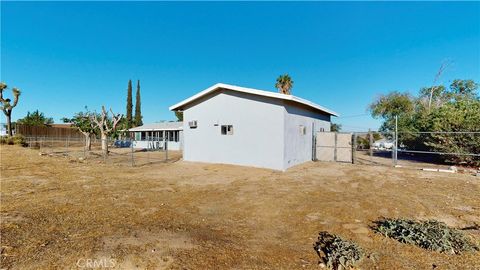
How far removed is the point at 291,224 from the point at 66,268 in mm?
3432

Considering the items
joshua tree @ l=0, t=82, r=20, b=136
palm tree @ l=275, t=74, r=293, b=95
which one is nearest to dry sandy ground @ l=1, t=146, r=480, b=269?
palm tree @ l=275, t=74, r=293, b=95

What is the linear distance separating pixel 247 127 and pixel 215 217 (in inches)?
274

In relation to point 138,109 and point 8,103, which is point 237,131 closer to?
point 8,103

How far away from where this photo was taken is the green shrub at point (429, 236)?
3.17 metres

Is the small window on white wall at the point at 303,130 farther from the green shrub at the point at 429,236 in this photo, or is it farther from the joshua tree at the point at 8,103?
the joshua tree at the point at 8,103

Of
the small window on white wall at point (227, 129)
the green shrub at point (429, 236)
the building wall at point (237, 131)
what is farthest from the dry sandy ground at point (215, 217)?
the small window on white wall at point (227, 129)

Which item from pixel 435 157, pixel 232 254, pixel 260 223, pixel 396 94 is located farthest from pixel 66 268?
pixel 396 94

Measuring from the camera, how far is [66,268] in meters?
2.71

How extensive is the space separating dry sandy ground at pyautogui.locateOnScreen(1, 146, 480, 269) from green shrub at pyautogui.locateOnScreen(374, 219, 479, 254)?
129 mm

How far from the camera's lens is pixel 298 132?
11.9m

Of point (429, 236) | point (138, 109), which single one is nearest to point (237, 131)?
point (429, 236)

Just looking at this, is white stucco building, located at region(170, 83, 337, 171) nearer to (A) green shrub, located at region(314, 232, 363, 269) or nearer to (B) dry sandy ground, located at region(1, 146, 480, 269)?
(B) dry sandy ground, located at region(1, 146, 480, 269)

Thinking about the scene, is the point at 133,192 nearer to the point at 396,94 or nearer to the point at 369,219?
the point at 369,219

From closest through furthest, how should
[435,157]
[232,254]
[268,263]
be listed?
[268,263] → [232,254] → [435,157]
